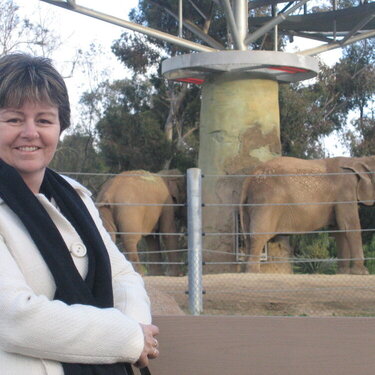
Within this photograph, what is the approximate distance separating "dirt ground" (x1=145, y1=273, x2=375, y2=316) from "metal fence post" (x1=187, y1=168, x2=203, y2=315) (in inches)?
14.6

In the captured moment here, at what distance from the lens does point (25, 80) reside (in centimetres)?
208

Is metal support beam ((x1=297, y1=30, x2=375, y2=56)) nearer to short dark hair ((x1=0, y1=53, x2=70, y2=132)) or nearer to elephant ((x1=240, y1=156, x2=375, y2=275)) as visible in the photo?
elephant ((x1=240, y1=156, x2=375, y2=275))

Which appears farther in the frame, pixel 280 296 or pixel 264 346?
pixel 280 296

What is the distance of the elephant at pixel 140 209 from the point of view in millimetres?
12562

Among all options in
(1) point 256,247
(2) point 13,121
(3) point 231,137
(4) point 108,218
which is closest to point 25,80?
(2) point 13,121

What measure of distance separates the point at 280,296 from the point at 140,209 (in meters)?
5.10

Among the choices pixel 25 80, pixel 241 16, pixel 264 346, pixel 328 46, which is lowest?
pixel 264 346

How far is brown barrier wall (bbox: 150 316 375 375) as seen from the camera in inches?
93.1

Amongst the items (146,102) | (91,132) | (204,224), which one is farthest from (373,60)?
(204,224)

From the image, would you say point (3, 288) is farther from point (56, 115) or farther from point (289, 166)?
point (289, 166)

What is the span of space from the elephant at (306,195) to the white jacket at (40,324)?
9025 millimetres

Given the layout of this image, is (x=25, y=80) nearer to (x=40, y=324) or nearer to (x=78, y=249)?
(x=78, y=249)

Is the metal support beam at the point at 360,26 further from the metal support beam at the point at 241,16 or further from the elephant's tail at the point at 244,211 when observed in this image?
the elephant's tail at the point at 244,211

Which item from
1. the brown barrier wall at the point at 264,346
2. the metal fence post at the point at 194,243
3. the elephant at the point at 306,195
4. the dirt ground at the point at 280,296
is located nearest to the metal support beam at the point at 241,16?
the elephant at the point at 306,195
